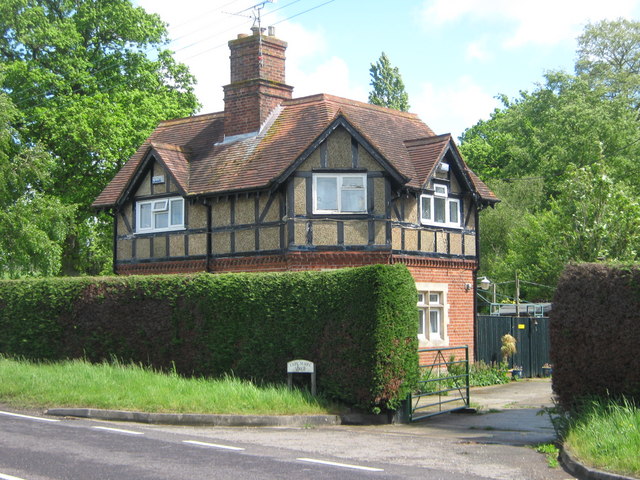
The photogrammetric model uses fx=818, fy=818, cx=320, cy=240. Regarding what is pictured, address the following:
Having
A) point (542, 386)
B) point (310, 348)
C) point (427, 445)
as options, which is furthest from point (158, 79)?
point (427, 445)

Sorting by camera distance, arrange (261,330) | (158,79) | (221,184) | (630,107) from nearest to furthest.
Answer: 1. (261,330)
2. (221,184)
3. (158,79)
4. (630,107)

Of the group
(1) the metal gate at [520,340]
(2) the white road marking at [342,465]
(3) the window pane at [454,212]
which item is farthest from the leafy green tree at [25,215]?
(2) the white road marking at [342,465]

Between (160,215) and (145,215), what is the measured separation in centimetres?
81

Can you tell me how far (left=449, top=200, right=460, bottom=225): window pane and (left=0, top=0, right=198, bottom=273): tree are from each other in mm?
15181

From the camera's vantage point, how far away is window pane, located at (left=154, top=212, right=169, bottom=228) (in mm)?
26800

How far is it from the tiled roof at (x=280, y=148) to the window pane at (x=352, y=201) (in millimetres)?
1350

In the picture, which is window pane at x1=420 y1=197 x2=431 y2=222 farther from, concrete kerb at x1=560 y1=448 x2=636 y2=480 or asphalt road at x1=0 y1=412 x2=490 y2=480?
concrete kerb at x1=560 y1=448 x2=636 y2=480

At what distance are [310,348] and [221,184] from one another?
9.98m

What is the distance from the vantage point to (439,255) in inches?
997

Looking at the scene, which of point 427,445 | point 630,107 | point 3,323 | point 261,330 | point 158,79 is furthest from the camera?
point 630,107

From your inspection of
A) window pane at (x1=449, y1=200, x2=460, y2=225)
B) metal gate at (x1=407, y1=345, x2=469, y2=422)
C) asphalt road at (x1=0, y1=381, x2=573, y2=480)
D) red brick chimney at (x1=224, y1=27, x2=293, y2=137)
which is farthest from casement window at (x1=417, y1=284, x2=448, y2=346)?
asphalt road at (x1=0, y1=381, x2=573, y2=480)

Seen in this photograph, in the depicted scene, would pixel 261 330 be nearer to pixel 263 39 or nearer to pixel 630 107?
pixel 263 39

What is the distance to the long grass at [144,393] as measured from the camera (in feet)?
49.5

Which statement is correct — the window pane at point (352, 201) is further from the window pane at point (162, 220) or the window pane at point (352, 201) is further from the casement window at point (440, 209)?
the window pane at point (162, 220)
